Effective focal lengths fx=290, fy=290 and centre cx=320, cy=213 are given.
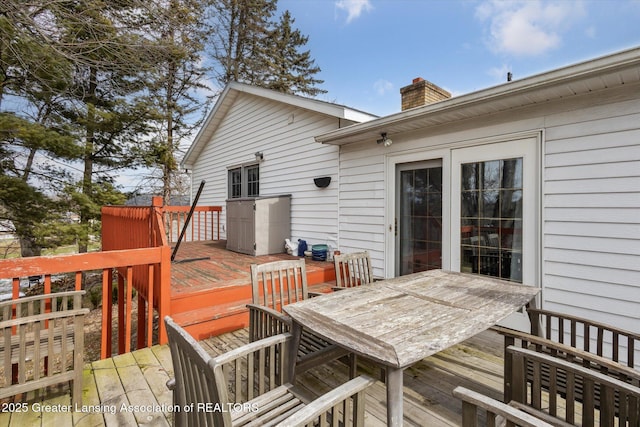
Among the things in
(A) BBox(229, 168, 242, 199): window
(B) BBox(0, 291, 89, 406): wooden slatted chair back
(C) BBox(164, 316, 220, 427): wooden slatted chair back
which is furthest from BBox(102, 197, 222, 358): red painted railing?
(C) BBox(164, 316, 220, 427): wooden slatted chair back

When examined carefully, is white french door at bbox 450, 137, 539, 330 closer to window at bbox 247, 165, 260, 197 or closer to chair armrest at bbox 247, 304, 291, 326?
chair armrest at bbox 247, 304, 291, 326

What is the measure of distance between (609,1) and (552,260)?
4989mm

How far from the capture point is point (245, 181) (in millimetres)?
7965

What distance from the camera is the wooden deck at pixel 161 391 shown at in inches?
78.4

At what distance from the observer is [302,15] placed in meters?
15.3

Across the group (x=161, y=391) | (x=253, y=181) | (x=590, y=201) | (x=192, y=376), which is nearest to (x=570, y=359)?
(x=590, y=201)

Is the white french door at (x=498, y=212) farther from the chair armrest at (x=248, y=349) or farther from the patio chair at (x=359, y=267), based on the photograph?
the chair armrest at (x=248, y=349)

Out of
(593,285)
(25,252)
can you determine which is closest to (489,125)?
(593,285)

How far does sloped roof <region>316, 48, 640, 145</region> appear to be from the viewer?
237cm

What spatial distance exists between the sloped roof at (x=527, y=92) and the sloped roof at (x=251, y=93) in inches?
26.9

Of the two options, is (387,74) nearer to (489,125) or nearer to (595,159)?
(489,125)

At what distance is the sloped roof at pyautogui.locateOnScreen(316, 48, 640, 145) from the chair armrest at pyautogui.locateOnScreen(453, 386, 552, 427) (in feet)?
9.18

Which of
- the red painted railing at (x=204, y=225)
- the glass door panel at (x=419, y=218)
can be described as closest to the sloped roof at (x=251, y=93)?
the glass door panel at (x=419, y=218)

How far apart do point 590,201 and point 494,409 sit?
2.79 m
